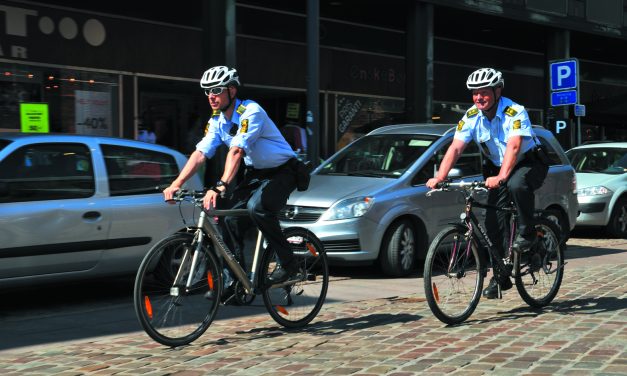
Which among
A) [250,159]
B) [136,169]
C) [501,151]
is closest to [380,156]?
[136,169]

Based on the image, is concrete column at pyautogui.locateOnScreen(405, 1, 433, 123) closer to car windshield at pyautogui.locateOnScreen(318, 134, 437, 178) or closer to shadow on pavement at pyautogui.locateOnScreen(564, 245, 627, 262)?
shadow on pavement at pyautogui.locateOnScreen(564, 245, 627, 262)

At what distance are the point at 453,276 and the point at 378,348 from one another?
39.1 inches

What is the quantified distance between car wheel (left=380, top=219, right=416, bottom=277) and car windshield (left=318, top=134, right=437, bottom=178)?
0.65 metres

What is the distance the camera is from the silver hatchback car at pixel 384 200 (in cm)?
877

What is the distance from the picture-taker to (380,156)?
9.84 m

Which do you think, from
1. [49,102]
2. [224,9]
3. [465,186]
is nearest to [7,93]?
[49,102]

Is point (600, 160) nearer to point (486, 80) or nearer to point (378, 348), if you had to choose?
point (486, 80)

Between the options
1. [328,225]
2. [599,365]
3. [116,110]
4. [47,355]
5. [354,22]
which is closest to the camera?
[599,365]

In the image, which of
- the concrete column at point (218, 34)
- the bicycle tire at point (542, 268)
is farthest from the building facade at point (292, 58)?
the bicycle tire at point (542, 268)

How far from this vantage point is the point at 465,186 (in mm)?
6180

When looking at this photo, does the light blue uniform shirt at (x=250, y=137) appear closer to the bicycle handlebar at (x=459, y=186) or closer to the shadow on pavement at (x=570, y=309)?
the bicycle handlebar at (x=459, y=186)

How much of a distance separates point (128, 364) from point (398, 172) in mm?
4950

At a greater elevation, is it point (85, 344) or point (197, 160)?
point (197, 160)

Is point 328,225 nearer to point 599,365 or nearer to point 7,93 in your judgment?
point 599,365
